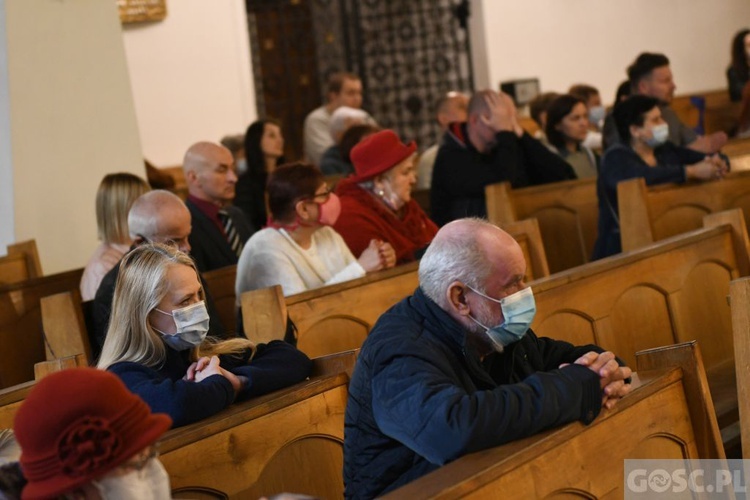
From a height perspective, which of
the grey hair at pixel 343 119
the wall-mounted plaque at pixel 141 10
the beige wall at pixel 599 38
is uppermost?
the wall-mounted plaque at pixel 141 10

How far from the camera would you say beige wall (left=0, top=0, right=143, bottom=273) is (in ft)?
20.6

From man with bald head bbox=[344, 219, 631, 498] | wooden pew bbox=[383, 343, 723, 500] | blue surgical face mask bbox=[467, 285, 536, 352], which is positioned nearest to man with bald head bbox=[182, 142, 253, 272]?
man with bald head bbox=[344, 219, 631, 498]

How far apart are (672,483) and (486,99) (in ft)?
14.1

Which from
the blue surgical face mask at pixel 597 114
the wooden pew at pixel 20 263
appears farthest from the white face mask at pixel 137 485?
the blue surgical face mask at pixel 597 114

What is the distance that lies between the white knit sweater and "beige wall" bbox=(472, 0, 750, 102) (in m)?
6.76

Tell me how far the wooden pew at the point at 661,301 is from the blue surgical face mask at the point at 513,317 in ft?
3.03

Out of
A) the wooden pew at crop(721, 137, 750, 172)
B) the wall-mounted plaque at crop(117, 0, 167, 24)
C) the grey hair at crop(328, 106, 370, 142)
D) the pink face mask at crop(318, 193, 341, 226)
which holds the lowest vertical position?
the wooden pew at crop(721, 137, 750, 172)

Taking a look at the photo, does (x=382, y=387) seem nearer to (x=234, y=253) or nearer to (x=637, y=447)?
(x=637, y=447)

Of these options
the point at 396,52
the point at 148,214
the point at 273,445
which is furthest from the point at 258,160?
the point at 273,445

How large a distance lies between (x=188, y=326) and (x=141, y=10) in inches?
282

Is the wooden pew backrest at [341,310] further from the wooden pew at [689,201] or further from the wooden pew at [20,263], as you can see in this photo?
the wooden pew at [20,263]

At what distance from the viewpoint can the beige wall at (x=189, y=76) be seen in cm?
969

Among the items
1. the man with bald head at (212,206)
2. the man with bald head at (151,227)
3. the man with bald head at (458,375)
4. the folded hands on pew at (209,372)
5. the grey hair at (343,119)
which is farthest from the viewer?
the grey hair at (343,119)

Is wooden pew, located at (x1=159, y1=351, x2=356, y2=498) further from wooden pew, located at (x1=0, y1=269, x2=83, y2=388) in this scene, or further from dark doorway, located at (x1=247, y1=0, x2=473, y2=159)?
dark doorway, located at (x1=247, y1=0, x2=473, y2=159)
